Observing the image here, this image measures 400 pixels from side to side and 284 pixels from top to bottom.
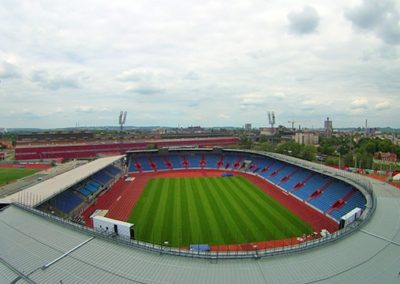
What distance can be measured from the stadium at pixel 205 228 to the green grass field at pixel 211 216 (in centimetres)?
12

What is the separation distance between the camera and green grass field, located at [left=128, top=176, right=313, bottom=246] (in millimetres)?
23250

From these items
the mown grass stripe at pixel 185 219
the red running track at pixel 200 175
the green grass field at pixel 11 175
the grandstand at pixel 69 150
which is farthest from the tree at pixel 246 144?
the green grass field at pixel 11 175

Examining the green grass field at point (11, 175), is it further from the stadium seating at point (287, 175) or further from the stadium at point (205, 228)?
the stadium seating at point (287, 175)

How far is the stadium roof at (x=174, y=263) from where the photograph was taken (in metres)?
11.6

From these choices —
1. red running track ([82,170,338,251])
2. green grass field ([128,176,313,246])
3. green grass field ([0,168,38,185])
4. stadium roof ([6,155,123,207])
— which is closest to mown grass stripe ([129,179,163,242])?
green grass field ([128,176,313,246])

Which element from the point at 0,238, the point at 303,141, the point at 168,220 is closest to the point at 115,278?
the point at 0,238

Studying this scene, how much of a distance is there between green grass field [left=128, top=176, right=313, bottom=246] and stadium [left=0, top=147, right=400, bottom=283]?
4.6 inches

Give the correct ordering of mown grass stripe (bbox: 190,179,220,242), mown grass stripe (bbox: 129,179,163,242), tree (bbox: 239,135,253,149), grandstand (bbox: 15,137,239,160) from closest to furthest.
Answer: mown grass stripe (bbox: 190,179,220,242) < mown grass stripe (bbox: 129,179,163,242) < grandstand (bbox: 15,137,239,160) < tree (bbox: 239,135,253,149)

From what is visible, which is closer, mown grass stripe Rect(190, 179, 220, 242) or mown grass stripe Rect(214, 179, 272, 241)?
→ mown grass stripe Rect(190, 179, 220, 242)

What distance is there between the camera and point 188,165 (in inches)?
2362

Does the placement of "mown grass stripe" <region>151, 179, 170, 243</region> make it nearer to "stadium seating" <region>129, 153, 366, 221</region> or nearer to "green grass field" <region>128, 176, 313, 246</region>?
"green grass field" <region>128, 176, 313, 246</region>

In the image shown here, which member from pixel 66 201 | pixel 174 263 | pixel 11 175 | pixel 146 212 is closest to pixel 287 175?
pixel 146 212

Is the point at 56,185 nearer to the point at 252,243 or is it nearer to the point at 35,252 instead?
the point at 35,252

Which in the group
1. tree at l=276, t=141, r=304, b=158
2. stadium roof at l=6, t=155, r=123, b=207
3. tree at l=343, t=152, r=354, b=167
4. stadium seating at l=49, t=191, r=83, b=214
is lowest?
stadium seating at l=49, t=191, r=83, b=214
